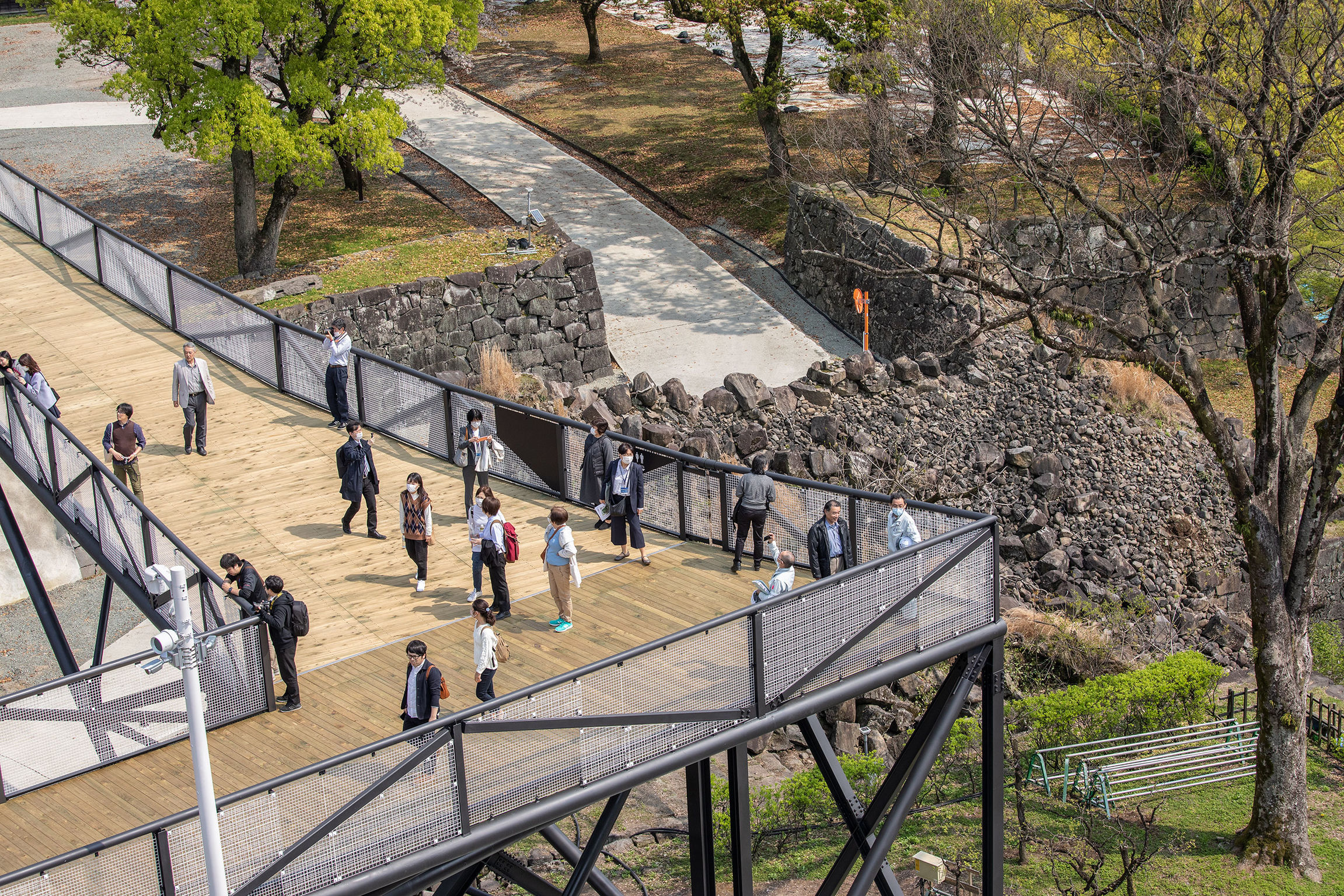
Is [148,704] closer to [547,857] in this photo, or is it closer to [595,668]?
[595,668]

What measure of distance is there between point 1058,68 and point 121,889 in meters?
22.9

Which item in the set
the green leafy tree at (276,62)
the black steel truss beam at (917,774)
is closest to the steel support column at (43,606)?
the black steel truss beam at (917,774)

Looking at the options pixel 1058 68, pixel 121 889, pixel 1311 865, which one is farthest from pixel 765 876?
pixel 1058 68

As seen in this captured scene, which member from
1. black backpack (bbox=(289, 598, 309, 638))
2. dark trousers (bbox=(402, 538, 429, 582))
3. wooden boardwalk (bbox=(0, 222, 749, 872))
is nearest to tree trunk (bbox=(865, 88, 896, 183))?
wooden boardwalk (bbox=(0, 222, 749, 872))

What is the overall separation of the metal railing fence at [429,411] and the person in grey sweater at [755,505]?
19cm

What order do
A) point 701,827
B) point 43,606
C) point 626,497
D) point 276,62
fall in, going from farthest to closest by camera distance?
point 276,62
point 43,606
point 626,497
point 701,827

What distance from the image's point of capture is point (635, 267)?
38.4 metres

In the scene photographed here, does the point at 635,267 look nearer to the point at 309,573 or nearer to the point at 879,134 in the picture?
the point at 879,134

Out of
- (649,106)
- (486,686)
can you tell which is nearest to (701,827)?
(486,686)

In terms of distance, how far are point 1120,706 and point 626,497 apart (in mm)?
10450

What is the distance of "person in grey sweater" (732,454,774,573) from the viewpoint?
1405 cm

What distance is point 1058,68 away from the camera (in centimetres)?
2562

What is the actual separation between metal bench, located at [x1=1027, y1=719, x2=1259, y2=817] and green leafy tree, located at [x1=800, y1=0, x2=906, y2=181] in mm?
14958

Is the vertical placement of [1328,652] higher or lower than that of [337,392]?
lower
